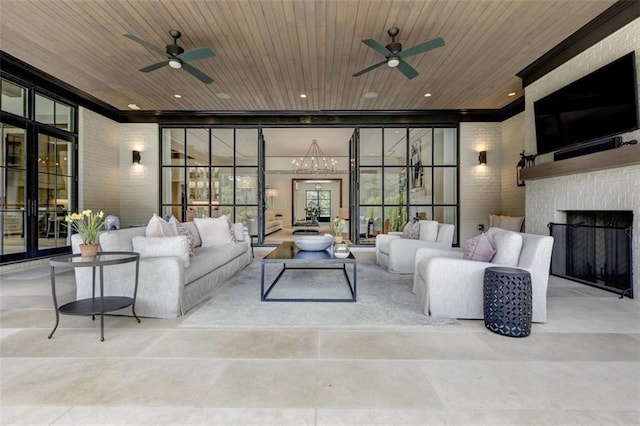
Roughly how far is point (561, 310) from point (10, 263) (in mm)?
7222

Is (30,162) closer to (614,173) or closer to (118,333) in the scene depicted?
(118,333)

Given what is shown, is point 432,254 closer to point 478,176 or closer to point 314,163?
point 478,176

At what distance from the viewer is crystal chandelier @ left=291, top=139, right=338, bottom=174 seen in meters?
12.0

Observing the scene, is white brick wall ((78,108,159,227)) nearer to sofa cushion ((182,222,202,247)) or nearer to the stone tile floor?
sofa cushion ((182,222,202,247))

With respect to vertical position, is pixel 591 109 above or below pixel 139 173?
above

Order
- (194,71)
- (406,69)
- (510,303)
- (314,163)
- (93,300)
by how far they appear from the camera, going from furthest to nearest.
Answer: (314,163) < (194,71) < (406,69) < (93,300) < (510,303)

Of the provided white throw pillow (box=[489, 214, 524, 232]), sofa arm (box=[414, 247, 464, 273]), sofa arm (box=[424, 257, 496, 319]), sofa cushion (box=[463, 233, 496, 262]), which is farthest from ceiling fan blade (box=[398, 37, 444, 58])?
white throw pillow (box=[489, 214, 524, 232])

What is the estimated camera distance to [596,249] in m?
4.09

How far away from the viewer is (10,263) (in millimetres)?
4879

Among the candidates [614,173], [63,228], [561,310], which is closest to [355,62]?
[614,173]

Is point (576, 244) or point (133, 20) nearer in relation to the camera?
point (133, 20)

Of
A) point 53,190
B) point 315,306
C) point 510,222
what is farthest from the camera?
point 510,222

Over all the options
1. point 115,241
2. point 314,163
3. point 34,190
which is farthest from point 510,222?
point 314,163

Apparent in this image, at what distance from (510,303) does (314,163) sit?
11.5 m
